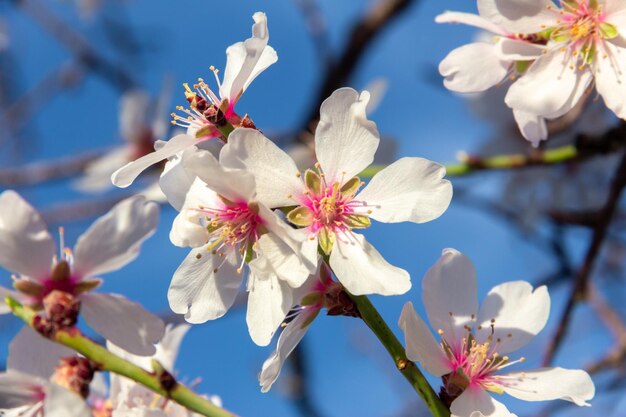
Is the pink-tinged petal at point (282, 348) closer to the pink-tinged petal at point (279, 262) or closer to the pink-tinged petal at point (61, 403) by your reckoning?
the pink-tinged petal at point (279, 262)

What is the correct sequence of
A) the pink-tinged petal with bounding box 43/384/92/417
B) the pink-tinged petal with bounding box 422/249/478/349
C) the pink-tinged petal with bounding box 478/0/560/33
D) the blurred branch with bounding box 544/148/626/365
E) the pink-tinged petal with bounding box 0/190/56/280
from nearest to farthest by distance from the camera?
1. the pink-tinged petal with bounding box 43/384/92/417
2. the pink-tinged petal with bounding box 0/190/56/280
3. the pink-tinged petal with bounding box 422/249/478/349
4. the pink-tinged petal with bounding box 478/0/560/33
5. the blurred branch with bounding box 544/148/626/365

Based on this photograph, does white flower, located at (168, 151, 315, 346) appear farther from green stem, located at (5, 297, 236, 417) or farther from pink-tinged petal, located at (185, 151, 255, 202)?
green stem, located at (5, 297, 236, 417)

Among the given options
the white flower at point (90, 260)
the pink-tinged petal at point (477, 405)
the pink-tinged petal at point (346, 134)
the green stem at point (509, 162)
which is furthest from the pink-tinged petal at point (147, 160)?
the green stem at point (509, 162)

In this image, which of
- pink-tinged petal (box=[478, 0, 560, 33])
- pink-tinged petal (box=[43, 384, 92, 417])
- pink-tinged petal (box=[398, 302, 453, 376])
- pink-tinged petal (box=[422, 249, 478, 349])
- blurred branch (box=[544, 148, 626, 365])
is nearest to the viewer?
pink-tinged petal (box=[43, 384, 92, 417])

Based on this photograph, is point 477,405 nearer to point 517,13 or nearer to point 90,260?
point 90,260

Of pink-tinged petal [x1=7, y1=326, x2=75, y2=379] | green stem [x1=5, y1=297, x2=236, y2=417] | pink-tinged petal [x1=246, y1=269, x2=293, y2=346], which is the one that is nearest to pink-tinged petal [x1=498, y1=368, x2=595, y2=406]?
pink-tinged petal [x1=246, y1=269, x2=293, y2=346]

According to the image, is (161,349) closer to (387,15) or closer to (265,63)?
(265,63)

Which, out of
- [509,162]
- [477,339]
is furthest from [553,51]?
[509,162]
